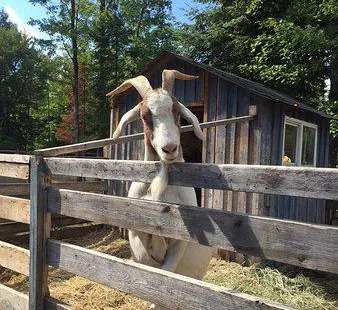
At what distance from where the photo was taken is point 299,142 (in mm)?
7488

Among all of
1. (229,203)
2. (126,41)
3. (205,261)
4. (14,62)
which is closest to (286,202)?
(229,203)

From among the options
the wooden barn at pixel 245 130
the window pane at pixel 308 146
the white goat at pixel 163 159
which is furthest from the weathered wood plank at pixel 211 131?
the white goat at pixel 163 159

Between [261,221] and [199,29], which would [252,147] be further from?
[199,29]

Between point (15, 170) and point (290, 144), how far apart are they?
510 cm

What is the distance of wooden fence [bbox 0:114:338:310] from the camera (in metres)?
1.78

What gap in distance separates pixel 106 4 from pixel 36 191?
27.3m

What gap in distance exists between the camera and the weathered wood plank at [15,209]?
137 inches

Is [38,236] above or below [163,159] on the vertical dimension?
below

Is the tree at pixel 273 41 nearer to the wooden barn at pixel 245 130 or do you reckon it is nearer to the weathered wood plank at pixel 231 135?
the wooden barn at pixel 245 130

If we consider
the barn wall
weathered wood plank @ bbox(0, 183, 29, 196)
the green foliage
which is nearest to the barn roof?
the barn wall

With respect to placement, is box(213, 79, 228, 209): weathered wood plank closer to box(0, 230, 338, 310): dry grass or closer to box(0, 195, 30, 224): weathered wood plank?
box(0, 230, 338, 310): dry grass

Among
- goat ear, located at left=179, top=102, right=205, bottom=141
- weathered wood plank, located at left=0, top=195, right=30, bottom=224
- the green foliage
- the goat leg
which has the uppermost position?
the green foliage

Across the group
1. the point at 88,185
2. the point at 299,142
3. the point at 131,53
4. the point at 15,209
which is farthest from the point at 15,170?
the point at 131,53

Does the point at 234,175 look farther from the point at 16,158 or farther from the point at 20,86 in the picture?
the point at 20,86
